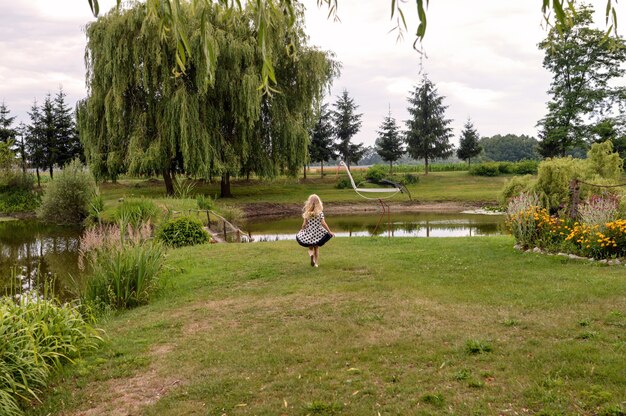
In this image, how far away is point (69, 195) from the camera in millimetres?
23953

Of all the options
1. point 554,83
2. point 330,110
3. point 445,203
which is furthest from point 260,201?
point 554,83

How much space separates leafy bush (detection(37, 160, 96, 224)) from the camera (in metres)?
23.7

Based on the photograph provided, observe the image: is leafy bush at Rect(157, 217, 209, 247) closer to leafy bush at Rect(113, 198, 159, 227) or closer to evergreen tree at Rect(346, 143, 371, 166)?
leafy bush at Rect(113, 198, 159, 227)

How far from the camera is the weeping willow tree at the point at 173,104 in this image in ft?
77.7

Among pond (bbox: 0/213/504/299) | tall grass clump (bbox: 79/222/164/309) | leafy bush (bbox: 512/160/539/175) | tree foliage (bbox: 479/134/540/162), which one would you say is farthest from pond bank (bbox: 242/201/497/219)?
tree foliage (bbox: 479/134/540/162)

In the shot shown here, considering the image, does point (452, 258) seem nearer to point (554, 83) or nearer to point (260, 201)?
point (260, 201)

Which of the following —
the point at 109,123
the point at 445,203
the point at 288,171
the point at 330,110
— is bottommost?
the point at 445,203

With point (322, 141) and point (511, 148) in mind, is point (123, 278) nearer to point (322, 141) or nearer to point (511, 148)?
point (322, 141)

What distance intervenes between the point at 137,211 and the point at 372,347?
13341 millimetres

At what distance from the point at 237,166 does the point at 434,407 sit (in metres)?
22.9

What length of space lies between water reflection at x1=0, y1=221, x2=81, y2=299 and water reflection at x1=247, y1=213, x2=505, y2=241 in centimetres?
646

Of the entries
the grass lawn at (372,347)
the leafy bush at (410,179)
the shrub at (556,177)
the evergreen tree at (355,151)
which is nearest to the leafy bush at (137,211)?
the grass lawn at (372,347)

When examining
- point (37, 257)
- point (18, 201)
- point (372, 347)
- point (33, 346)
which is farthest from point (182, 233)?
point (18, 201)

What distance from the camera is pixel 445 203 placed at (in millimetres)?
30938
